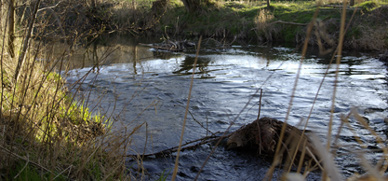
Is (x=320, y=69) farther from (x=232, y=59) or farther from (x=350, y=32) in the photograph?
(x=350, y=32)

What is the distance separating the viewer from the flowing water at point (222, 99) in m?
3.74

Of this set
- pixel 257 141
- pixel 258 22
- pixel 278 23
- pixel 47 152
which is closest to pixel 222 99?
pixel 257 141

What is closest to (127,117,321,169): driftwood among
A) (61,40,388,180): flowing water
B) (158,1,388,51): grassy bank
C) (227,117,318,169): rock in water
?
(227,117,318,169): rock in water

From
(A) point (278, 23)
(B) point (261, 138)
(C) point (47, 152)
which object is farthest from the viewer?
(A) point (278, 23)

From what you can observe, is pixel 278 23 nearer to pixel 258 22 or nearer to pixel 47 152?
pixel 258 22

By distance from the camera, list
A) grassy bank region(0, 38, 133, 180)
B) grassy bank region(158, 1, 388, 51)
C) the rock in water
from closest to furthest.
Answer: grassy bank region(0, 38, 133, 180) < the rock in water < grassy bank region(158, 1, 388, 51)

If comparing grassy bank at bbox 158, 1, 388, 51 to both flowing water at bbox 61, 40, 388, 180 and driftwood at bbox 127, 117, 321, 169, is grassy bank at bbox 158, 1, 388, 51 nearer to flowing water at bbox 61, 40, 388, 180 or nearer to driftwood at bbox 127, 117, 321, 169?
flowing water at bbox 61, 40, 388, 180

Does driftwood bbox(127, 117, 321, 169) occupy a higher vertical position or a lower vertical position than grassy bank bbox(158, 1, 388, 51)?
lower

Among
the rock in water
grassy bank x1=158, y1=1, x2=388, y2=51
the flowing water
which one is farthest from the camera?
grassy bank x1=158, y1=1, x2=388, y2=51

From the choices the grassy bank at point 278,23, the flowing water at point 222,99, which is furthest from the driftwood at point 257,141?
the grassy bank at point 278,23

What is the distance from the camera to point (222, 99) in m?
6.69

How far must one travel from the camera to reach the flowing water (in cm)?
A: 374

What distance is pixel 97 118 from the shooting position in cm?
444

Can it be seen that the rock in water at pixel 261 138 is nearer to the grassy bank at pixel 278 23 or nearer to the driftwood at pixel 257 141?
the driftwood at pixel 257 141
